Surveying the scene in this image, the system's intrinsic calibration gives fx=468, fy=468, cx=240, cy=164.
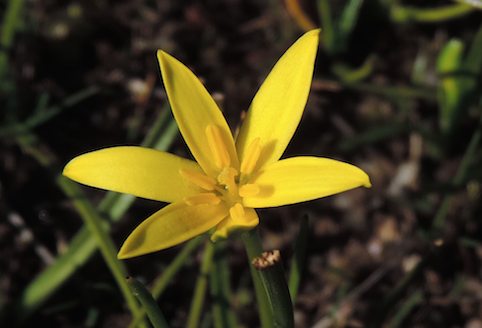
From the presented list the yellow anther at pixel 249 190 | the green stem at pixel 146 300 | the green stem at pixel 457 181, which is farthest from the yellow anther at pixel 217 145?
the green stem at pixel 457 181

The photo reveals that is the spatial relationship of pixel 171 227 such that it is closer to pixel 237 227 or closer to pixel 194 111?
pixel 237 227

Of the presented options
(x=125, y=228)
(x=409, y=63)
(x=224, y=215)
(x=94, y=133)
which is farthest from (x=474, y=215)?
(x=94, y=133)

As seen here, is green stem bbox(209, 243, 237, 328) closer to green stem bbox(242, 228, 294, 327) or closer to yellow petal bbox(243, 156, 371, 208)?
green stem bbox(242, 228, 294, 327)

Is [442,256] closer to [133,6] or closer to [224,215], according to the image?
[224,215]

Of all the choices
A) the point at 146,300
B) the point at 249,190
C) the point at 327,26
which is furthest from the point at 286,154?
the point at 146,300

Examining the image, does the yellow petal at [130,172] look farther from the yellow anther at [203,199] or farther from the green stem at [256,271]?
the green stem at [256,271]
